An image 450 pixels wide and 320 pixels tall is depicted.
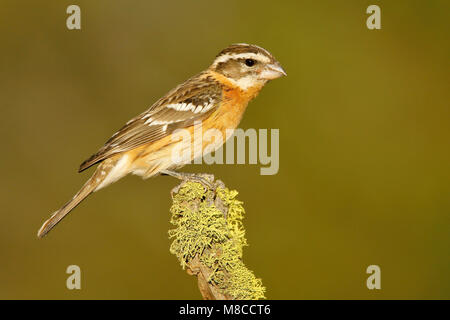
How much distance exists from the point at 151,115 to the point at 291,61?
299 centimetres

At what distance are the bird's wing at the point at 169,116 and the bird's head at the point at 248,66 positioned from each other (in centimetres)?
23

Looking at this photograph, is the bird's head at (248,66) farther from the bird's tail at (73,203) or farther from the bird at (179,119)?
the bird's tail at (73,203)

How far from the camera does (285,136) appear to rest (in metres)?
7.91

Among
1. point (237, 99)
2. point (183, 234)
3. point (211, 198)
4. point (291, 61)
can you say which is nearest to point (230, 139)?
point (237, 99)

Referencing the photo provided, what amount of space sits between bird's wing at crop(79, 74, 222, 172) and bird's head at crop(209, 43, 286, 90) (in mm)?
232

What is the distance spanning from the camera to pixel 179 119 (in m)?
5.95

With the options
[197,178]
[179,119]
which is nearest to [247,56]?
[179,119]

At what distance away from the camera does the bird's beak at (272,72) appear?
5.96 metres

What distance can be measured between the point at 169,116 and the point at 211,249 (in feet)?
6.78

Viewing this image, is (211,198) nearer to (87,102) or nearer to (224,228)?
(224,228)

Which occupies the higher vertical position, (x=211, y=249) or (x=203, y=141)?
(x=203, y=141)

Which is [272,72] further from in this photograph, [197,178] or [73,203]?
[73,203]

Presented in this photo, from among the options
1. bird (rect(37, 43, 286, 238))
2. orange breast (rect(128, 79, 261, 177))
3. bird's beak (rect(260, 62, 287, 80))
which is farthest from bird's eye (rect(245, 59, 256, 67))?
orange breast (rect(128, 79, 261, 177))

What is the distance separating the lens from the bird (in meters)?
5.82
